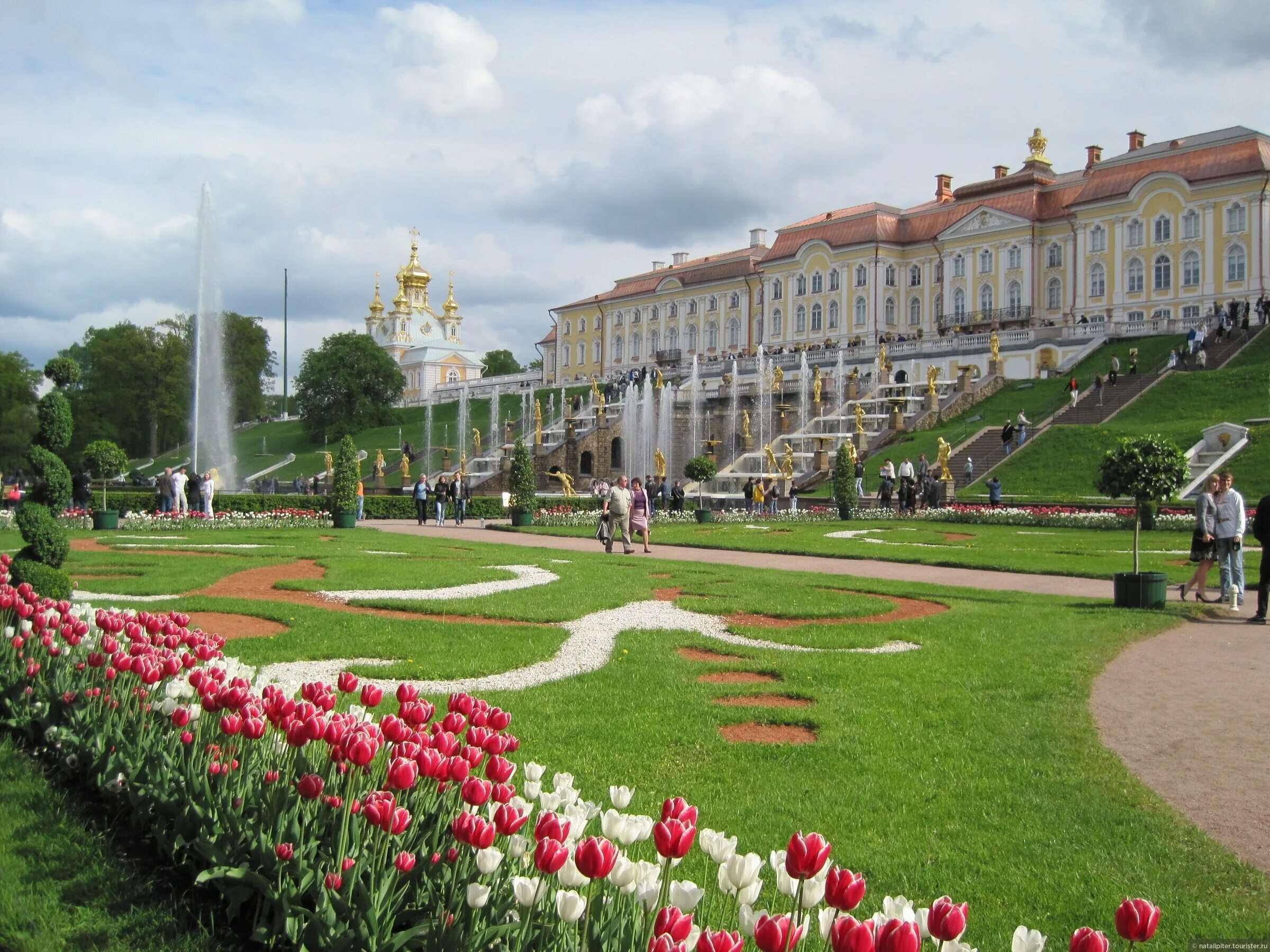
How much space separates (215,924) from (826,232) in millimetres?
72140

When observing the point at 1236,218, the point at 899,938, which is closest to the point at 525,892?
the point at 899,938

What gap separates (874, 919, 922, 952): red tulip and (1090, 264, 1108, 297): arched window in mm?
62701

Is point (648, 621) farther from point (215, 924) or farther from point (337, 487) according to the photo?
point (337, 487)

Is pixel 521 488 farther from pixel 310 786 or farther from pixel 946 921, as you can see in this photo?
pixel 946 921

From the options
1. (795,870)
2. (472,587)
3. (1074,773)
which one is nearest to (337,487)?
(472,587)

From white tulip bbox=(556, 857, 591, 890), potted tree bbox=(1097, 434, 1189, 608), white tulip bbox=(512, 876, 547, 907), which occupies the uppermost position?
potted tree bbox=(1097, 434, 1189, 608)

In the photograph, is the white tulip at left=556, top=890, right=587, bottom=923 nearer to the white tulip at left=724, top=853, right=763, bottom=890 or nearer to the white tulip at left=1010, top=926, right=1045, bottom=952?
the white tulip at left=724, top=853, right=763, bottom=890

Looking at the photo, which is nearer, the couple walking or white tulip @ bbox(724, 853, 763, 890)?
white tulip @ bbox(724, 853, 763, 890)

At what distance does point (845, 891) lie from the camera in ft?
8.25

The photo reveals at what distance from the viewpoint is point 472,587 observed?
13633 millimetres

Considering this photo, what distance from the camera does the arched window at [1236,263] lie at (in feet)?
175

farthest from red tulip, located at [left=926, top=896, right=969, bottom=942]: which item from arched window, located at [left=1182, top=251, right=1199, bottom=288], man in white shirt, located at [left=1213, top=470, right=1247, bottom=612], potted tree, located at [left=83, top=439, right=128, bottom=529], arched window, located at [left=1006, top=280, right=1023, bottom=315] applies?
arched window, located at [left=1006, top=280, right=1023, bottom=315]

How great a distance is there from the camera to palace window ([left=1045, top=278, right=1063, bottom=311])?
203ft

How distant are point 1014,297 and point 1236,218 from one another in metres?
12.2
